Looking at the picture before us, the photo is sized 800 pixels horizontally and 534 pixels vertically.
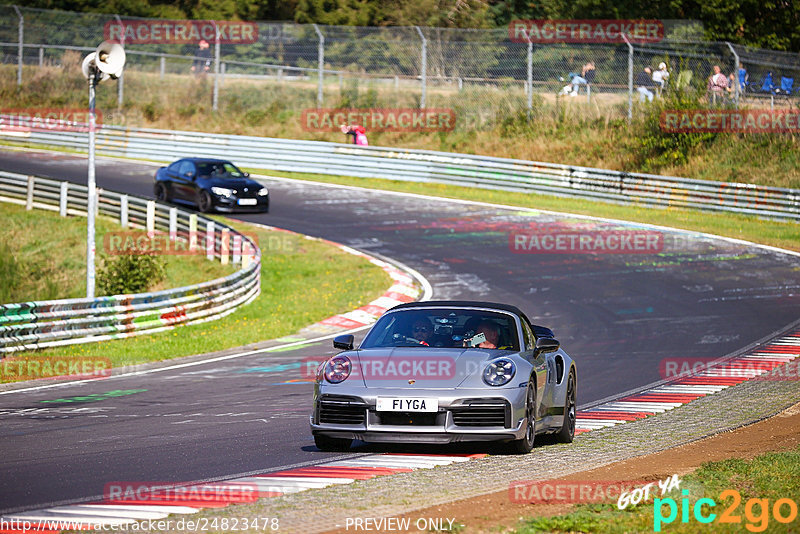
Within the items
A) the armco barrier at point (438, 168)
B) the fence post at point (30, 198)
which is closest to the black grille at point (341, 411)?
the armco barrier at point (438, 168)

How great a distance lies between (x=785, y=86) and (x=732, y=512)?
29.5 meters

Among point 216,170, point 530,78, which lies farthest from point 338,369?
point 530,78

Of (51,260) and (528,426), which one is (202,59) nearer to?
(51,260)

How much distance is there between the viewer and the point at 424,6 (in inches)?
2259

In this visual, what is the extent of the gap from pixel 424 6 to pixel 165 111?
16.6 meters

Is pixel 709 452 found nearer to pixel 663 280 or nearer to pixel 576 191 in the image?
pixel 663 280

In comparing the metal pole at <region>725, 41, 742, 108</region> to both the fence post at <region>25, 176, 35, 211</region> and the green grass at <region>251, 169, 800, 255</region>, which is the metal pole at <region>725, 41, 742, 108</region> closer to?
the green grass at <region>251, 169, 800, 255</region>

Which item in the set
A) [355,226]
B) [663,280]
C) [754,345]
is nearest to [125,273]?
[355,226]

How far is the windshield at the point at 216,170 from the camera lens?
32.4 m

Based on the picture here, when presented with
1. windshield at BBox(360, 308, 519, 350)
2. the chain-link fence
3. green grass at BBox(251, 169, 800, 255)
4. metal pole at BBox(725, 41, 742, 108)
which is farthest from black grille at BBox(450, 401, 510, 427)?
the chain-link fence

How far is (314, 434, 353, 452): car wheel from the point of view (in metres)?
9.22

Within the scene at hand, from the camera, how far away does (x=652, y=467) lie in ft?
27.7

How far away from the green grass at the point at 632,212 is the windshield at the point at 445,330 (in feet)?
65.5

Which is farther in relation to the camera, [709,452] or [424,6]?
[424,6]
